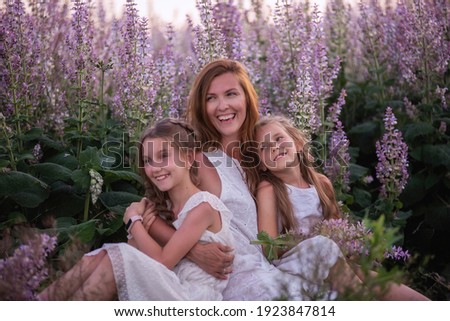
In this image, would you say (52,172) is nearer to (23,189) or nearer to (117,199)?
(23,189)

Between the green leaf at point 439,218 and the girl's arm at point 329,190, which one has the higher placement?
the girl's arm at point 329,190

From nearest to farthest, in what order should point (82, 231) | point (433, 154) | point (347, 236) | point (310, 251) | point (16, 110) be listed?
1. point (310, 251)
2. point (347, 236)
3. point (82, 231)
4. point (16, 110)
5. point (433, 154)

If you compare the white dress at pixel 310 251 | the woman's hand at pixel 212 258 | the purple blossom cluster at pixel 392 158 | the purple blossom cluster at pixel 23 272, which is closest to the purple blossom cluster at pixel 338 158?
the purple blossom cluster at pixel 392 158

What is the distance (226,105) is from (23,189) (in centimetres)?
104

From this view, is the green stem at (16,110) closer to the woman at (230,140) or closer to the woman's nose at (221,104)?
the woman at (230,140)

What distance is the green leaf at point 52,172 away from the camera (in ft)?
12.2

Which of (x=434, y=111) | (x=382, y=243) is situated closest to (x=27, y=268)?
(x=382, y=243)

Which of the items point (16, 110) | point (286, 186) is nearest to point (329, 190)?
point (286, 186)

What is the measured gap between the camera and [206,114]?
377 cm

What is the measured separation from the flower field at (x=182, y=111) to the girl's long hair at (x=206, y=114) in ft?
1.12

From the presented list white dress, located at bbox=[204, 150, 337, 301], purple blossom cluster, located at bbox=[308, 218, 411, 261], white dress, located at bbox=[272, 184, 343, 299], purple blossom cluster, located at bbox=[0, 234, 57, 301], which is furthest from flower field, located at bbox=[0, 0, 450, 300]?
white dress, located at bbox=[204, 150, 337, 301]

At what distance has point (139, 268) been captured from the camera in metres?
2.86

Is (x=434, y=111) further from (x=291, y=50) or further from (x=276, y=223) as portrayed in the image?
(x=276, y=223)

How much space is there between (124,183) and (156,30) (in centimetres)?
409
